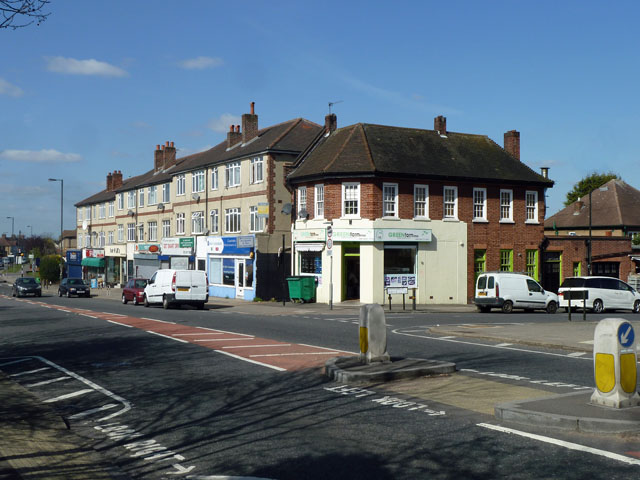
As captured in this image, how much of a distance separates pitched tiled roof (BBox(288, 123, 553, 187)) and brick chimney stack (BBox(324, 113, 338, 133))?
2.67ft

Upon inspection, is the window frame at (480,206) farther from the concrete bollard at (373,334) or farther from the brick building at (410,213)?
the concrete bollard at (373,334)

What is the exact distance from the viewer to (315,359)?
563 inches

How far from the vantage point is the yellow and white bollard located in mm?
8477

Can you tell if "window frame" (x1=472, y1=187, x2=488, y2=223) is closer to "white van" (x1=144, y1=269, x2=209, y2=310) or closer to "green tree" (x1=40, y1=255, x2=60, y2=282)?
"white van" (x1=144, y1=269, x2=209, y2=310)

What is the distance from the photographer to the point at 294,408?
9477mm

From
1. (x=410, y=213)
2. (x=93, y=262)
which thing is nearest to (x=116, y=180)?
(x=93, y=262)

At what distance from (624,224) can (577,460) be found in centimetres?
5456

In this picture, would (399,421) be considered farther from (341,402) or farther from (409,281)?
(409,281)

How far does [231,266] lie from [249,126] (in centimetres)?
1029

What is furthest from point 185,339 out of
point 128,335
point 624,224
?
point 624,224

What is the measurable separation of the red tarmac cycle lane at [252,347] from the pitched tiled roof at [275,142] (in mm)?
22614

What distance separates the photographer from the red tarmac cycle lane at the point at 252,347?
547 inches

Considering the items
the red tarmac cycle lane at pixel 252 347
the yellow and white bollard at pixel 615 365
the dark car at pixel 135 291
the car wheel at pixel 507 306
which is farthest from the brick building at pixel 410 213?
the yellow and white bollard at pixel 615 365

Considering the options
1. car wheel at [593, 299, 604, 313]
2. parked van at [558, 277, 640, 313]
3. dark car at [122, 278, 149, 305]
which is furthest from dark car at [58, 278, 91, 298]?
car wheel at [593, 299, 604, 313]
